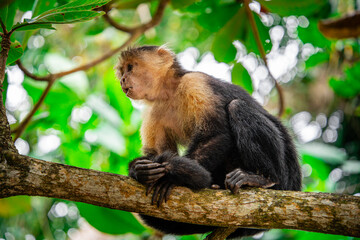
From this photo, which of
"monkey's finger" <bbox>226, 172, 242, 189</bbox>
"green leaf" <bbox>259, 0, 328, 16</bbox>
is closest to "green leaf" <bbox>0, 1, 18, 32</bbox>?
"monkey's finger" <bbox>226, 172, 242, 189</bbox>

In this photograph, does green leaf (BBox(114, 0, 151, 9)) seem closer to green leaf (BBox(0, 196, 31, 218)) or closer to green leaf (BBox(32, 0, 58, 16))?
green leaf (BBox(32, 0, 58, 16))

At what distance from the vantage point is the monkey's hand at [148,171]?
11.2 feet

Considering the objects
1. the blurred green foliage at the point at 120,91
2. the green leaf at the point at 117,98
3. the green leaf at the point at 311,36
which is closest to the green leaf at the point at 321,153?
the blurred green foliage at the point at 120,91

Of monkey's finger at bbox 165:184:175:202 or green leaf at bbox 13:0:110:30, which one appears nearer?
green leaf at bbox 13:0:110:30

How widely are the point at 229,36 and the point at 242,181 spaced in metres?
2.63

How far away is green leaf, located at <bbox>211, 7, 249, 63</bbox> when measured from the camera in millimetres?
5402

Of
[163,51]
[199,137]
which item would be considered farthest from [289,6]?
[199,137]

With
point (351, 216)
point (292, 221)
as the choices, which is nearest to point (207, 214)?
point (292, 221)

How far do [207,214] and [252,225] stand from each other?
1.36ft

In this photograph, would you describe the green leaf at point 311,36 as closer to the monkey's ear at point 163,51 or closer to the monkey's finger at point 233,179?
the monkey's ear at point 163,51

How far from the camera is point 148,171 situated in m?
3.49

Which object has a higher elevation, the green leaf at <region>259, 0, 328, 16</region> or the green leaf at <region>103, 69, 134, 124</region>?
the green leaf at <region>259, 0, 328, 16</region>

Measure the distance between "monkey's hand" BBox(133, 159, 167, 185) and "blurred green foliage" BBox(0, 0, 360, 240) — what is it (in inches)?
53.6

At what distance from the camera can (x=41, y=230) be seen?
7.23 meters
